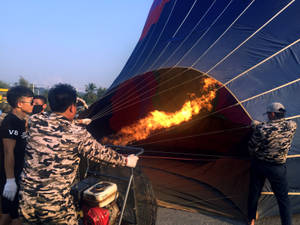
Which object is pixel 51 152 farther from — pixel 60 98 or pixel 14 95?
pixel 14 95

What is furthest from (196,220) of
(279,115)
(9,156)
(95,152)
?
(9,156)

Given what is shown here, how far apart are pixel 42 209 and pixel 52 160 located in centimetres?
39

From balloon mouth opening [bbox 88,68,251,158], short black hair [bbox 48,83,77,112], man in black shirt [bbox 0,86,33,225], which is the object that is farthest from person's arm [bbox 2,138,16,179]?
balloon mouth opening [bbox 88,68,251,158]

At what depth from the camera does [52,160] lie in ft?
5.31

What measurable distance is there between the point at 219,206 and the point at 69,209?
2774mm

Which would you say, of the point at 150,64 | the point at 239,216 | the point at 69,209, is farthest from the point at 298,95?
the point at 69,209

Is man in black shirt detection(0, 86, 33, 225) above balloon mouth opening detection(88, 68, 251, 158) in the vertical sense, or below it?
below

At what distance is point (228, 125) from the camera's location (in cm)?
384

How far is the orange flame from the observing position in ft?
15.2

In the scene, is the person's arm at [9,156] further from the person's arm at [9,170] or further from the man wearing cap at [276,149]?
the man wearing cap at [276,149]

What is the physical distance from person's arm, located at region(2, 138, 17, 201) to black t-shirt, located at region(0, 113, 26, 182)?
0.26 ft

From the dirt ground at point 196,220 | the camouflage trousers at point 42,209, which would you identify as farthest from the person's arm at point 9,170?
the dirt ground at point 196,220

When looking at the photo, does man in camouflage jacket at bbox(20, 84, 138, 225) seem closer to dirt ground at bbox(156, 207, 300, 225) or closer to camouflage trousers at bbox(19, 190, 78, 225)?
camouflage trousers at bbox(19, 190, 78, 225)

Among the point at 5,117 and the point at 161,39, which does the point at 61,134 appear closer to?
the point at 5,117
